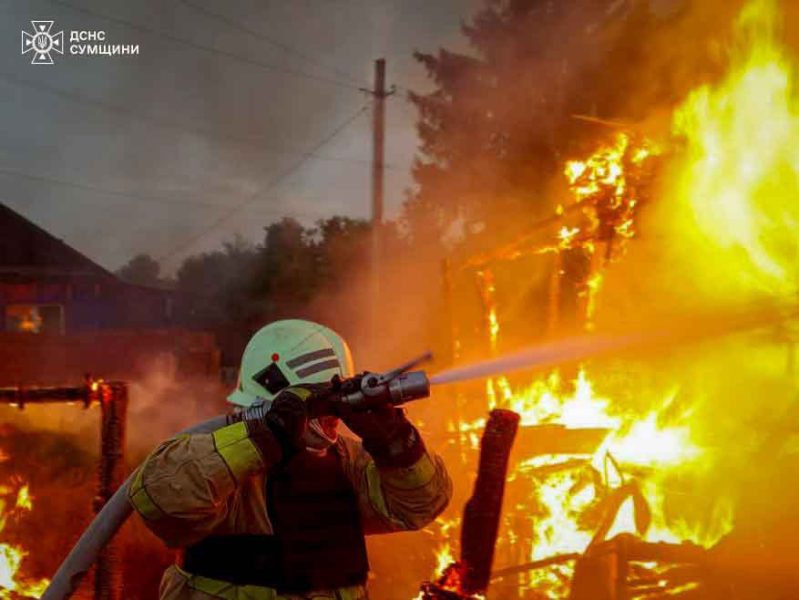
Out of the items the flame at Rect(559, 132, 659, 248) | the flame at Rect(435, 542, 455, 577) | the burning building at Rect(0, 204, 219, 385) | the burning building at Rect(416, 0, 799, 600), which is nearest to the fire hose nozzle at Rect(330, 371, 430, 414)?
the burning building at Rect(416, 0, 799, 600)

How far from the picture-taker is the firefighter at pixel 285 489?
8.12 feet

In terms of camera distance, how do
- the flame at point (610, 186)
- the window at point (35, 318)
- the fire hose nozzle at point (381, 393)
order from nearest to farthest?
1. the fire hose nozzle at point (381, 393)
2. the flame at point (610, 186)
3. the window at point (35, 318)

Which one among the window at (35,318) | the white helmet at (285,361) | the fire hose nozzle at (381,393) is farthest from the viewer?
the window at (35,318)

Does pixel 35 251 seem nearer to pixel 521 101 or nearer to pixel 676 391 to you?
pixel 521 101

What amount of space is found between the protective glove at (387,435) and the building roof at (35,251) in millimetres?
21578

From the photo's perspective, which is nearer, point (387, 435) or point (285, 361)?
point (387, 435)

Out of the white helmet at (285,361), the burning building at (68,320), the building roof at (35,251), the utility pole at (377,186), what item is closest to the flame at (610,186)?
the white helmet at (285,361)

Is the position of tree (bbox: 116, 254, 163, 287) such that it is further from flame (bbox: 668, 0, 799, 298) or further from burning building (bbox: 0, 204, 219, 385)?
flame (bbox: 668, 0, 799, 298)

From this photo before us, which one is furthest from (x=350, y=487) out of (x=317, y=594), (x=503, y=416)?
(x=503, y=416)

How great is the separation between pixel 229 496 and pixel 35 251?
76.1 ft

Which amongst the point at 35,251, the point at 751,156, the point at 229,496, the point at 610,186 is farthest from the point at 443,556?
the point at 35,251

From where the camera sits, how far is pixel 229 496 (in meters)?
2.67

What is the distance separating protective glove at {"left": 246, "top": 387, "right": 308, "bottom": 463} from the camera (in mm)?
2477

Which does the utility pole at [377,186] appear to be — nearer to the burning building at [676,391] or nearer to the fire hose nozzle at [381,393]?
the burning building at [676,391]
